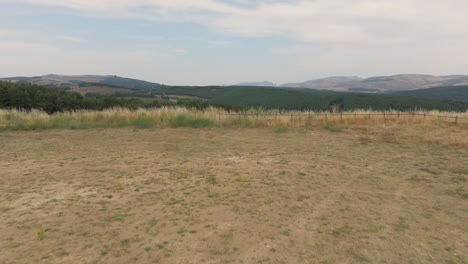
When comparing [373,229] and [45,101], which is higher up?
[45,101]

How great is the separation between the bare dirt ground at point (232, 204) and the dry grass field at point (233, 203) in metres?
0.02

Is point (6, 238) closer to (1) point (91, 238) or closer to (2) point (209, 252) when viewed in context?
(1) point (91, 238)

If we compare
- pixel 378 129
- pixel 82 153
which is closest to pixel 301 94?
pixel 378 129

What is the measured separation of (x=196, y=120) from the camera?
14.8m

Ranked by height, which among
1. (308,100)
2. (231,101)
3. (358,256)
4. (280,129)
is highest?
(308,100)

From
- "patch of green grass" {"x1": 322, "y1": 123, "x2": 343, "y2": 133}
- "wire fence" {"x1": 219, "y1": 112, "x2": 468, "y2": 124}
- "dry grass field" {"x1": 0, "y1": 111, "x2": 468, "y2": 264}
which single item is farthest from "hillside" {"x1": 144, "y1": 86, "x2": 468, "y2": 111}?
"dry grass field" {"x1": 0, "y1": 111, "x2": 468, "y2": 264}

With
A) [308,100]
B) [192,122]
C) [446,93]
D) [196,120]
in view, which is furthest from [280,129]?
[446,93]

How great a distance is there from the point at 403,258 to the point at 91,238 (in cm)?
384

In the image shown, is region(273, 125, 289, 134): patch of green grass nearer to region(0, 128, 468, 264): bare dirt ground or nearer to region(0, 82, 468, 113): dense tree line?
region(0, 128, 468, 264): bare dirt ground

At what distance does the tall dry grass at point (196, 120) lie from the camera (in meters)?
14.3

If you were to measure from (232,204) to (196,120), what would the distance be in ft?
31.8

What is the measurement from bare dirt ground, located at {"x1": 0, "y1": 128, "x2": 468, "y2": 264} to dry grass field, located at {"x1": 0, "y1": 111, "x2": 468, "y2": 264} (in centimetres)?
2

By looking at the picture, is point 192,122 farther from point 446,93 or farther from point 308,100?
point 446,93

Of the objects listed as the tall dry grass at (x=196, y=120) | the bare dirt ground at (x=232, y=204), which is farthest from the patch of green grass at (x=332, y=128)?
the bare dirt ground at (x=232, y=204)
